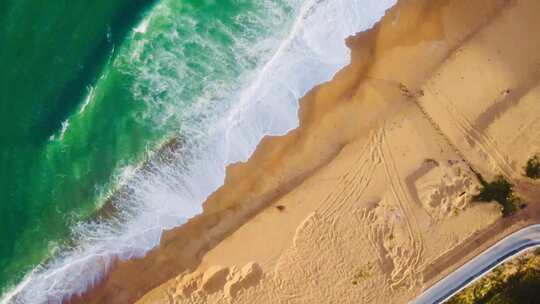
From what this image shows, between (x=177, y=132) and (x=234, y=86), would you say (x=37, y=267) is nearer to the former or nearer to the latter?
(x=177, y=132)

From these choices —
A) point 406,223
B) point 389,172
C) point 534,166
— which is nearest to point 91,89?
point 389,172

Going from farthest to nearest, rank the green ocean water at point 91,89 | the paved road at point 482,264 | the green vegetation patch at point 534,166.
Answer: the green ocean water at point 91,89
the green vegetation patch at point 534,166
the paved road at point 482,264

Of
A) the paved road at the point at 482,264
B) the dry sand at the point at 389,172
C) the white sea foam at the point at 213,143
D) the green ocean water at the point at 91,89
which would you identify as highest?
the green ocean water at the point at 91,89

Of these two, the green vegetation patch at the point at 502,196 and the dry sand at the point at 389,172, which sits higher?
the dry sand at the point at 389,172

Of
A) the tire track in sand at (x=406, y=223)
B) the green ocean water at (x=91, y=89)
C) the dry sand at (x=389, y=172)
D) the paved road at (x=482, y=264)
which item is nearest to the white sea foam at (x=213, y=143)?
the green ocean water at (x=91, y=89)

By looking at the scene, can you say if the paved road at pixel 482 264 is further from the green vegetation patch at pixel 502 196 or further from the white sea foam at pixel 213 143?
the white sea foam at pixel 213 143

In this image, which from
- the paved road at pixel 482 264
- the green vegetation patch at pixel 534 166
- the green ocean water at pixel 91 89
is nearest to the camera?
the paved road at pixel 482 264

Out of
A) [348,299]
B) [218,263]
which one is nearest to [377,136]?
[348,299]

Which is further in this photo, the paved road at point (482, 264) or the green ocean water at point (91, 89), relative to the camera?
the green ocean water at point (91, 89)
